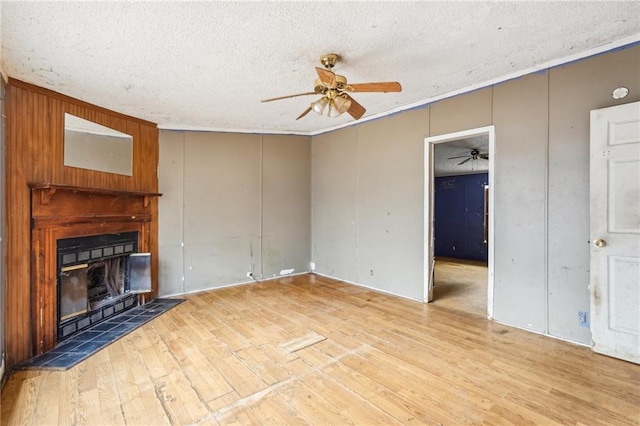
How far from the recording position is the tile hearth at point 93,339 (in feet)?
7.97

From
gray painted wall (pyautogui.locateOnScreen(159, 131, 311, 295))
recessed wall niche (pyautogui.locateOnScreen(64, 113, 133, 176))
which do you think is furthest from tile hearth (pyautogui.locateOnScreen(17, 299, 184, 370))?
recessed wall niche (pyautogui.locateOnScreen(64, 113, 133, 176))

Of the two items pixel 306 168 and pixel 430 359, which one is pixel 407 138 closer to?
pixel 306 168

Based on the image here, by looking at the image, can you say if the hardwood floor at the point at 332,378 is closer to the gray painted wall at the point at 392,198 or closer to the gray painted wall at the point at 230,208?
the gray painted wall at the point at 392,198

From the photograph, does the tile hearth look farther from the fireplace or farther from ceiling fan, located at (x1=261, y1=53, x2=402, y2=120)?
ceiling fan, located at (x1=261, y1=53, x2=402, y2=120)

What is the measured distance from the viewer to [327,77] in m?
2.26

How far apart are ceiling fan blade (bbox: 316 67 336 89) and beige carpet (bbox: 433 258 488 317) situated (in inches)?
119

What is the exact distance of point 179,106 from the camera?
3639 millimetres

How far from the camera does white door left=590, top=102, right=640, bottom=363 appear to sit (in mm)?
2322

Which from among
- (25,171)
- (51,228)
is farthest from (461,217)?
(25,171)

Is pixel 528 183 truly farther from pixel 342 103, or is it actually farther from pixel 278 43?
pixel 278 43

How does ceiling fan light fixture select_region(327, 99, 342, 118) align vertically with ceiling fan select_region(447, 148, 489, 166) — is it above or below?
below

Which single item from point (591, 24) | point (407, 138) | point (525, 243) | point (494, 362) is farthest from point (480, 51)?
point (494, 362)

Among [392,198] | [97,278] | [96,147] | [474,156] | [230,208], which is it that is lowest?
[97,278]

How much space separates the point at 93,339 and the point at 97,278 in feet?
2.81
